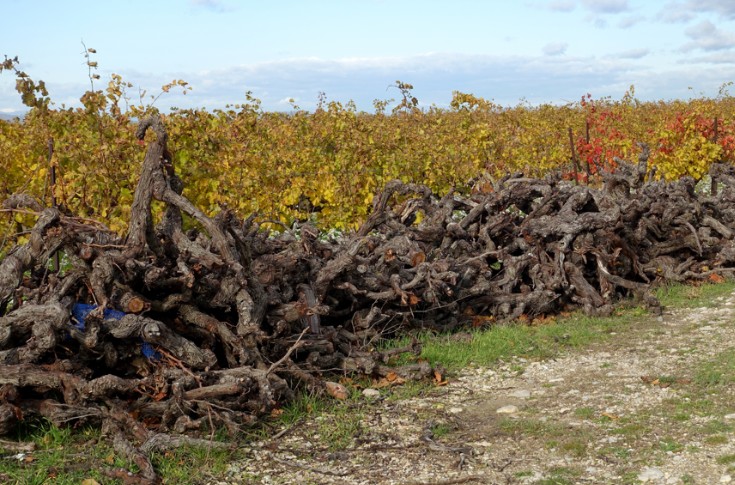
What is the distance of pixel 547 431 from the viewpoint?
4.98 m

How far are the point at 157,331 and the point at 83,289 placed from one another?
0.77m

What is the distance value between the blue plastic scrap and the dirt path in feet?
3.11

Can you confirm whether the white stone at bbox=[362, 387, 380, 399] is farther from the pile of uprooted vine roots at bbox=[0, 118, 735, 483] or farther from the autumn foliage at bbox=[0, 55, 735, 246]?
the autumn foliage at bbox=[0, 55, 735, 246]

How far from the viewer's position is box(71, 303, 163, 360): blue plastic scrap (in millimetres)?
5102

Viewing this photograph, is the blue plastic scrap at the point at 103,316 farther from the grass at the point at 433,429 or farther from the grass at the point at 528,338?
the grass at the point at 528,338

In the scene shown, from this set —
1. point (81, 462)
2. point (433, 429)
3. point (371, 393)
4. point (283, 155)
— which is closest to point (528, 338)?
point (371, 393)

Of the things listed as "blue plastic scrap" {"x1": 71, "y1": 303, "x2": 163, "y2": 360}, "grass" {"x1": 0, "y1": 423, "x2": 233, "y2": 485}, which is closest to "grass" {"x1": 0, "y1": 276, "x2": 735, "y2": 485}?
"grass" {"x1": 0, "y1": 423, "x2": 233, "y2": 485}

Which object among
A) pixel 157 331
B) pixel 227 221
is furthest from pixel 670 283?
pixel 157 331

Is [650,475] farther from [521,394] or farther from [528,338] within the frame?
[528,338]

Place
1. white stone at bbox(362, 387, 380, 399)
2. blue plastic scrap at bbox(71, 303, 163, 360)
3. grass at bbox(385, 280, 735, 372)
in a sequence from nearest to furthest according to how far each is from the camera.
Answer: blue plastic scrap at bbox(71, 303, 163, 360), white stone at bbox(362, 387, 380, 399), grass at bbox(385, 280, 735, 372)

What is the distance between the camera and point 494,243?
8383mm

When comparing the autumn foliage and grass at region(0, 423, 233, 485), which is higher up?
the autumn foliage

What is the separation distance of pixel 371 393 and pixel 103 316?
6.22 feet

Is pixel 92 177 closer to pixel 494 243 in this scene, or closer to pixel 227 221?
pixel 227 221
